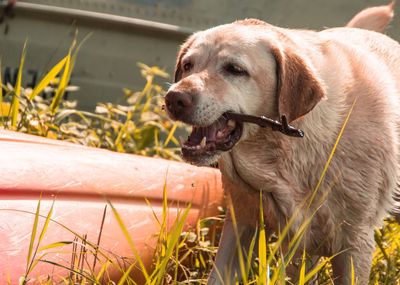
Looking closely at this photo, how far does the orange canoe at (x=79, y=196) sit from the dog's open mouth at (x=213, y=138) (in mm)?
409

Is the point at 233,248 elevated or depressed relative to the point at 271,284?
depressed

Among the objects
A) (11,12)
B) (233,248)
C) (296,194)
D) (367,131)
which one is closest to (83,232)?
(233,248)

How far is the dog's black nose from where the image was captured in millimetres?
3607

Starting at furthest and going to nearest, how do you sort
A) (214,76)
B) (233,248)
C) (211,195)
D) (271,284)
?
(211,195), (233,248), (214,76), (271,284)

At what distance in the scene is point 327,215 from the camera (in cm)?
385

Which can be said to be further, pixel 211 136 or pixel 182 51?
pixel 182 51

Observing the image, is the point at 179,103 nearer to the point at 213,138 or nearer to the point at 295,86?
the point at 213,138

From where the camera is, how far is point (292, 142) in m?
3.87

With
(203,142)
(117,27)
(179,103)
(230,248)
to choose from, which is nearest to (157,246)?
(230,248)

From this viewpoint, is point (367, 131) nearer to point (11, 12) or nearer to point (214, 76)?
point (214, 76)

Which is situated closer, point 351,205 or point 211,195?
point 351,205

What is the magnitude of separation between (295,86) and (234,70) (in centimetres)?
27

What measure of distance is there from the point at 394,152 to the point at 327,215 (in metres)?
0.47

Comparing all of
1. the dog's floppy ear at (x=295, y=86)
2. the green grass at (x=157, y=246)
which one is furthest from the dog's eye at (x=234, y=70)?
the green grass at (x=157, y=246)
